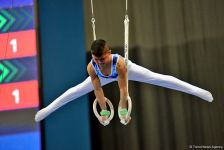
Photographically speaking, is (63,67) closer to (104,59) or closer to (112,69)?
(112,69)

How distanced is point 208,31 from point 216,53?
10.3 inches

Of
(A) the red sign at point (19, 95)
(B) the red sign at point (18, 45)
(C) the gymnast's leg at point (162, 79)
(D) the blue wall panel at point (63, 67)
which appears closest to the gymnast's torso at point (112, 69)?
(C) the gymnast's leg at point (162, 79)

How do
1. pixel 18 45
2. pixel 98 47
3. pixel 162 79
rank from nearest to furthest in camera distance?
1. pixel 98 47
2. pixel 162 79
3. pixel 18 45

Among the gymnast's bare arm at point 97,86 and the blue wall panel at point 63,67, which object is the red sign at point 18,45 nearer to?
the blue wall panel at point 63,67

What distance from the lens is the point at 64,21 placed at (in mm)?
4625

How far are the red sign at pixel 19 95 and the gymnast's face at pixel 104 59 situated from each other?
1.74 m

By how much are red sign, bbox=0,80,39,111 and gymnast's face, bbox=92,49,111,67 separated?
1.74 metres

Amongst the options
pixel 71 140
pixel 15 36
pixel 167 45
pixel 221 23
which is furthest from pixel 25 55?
pixel 221 23

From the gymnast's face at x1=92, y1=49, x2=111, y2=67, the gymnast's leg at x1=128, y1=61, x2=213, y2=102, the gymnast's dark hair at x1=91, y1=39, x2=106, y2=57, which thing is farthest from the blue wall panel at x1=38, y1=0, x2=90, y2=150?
the gymnast's dark hair at x1=91, y1=39, x2=106, y2=57

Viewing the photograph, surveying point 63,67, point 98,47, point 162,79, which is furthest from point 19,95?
point 98,47

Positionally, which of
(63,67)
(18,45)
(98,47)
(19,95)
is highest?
Answer: (18,45)

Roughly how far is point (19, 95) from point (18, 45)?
60 cm

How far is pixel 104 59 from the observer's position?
9.35 feet

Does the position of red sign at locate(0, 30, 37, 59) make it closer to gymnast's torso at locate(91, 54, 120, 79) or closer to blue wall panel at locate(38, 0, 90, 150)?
blue wall panel at locate(38, 0, 90, 150)
